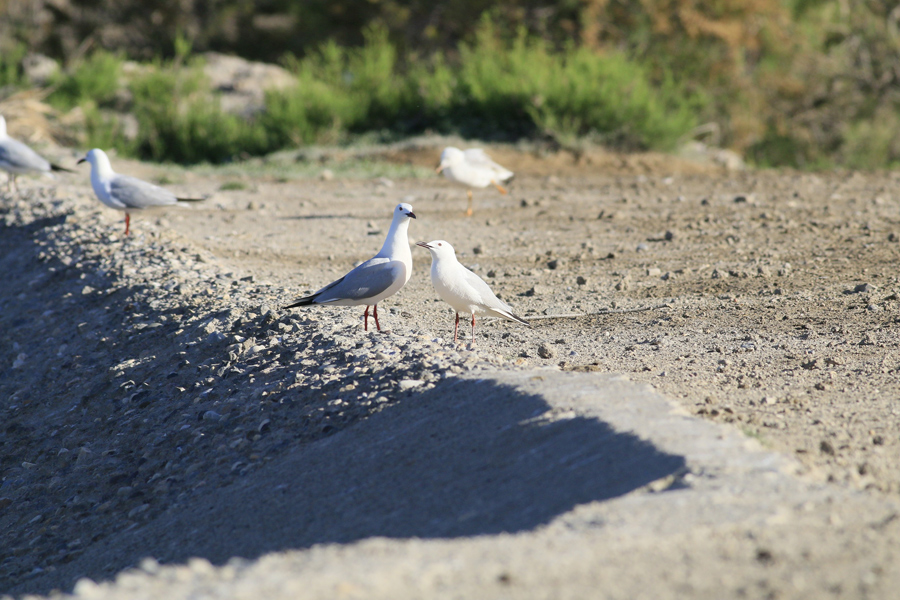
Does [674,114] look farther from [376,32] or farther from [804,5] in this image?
[376,32]

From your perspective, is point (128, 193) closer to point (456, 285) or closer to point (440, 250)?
point (440, 250)

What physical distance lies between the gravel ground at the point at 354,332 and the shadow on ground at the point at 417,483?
0.50 ft

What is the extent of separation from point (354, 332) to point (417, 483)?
1.74 meters

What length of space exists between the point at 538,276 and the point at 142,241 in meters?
3.34

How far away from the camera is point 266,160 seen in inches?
513

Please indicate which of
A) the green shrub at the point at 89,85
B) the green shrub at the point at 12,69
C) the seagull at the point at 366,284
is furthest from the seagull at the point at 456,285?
the green shrub at the point at 12,69

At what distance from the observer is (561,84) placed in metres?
12.9

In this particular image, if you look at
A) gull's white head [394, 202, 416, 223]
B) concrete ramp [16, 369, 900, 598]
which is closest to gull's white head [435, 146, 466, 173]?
gull's white head [394, 202, 416, 223]

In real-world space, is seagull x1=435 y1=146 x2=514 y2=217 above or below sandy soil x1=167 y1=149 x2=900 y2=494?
above

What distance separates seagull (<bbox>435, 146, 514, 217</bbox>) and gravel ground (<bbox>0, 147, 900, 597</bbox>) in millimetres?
367

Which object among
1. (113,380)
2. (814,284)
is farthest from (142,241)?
(814,284)

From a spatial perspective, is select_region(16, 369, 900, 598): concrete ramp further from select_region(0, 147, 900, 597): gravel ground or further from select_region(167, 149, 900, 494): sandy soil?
select_region(167, 149, 900, 494): sandy soil

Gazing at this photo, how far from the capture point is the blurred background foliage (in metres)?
13.2

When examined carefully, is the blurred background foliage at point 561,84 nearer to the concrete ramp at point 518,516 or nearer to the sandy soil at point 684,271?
the sandy soil at point 684,271
